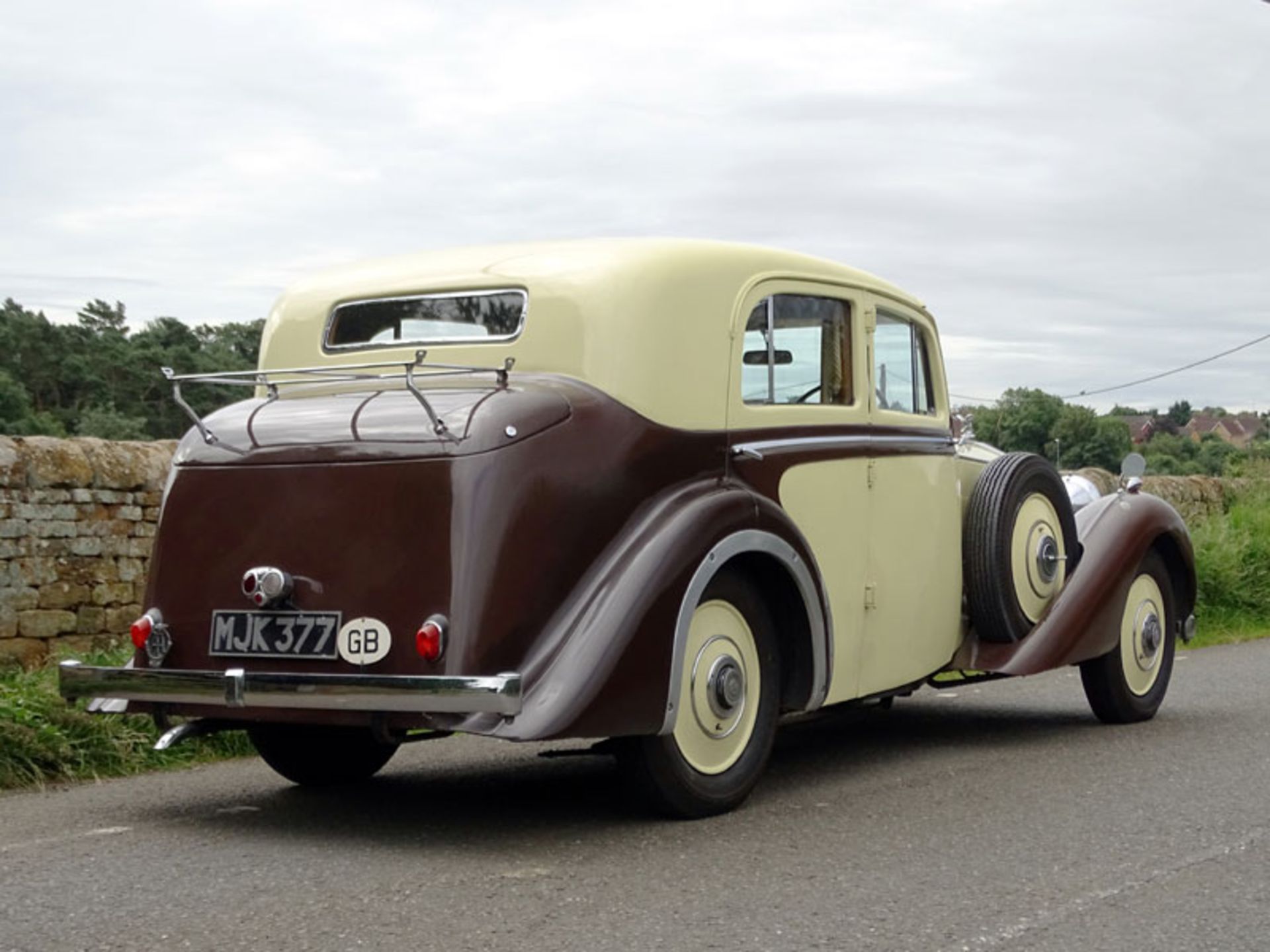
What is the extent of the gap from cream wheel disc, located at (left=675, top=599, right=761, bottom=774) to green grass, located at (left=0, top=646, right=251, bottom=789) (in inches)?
99.7

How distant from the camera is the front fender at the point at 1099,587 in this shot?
7.65 metres

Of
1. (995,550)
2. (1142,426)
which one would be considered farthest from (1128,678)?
(1142,426)

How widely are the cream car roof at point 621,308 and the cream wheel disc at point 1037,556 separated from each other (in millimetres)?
1848

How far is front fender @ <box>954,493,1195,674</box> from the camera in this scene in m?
7.65

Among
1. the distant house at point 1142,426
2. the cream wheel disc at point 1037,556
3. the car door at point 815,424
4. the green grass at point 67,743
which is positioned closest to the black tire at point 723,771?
the car door at point 815,424

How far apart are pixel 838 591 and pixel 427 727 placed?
2012mm

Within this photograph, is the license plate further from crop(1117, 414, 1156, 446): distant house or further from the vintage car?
crop(1117, 414, 1156, 446): distant house

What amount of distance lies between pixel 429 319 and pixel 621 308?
87 cm

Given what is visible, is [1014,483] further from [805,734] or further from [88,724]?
[88,724]

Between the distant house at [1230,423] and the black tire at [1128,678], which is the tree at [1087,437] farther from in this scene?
the distant house at [1230,423]

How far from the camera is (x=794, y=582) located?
632cm

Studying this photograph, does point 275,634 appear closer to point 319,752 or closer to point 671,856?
point 319,752

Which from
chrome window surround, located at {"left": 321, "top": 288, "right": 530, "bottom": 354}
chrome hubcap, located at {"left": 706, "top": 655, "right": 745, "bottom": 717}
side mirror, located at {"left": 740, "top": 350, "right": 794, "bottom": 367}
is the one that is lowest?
chrome hubcap, located at {"left": 706, "top": 655, "right": 745, "bottom": 717}

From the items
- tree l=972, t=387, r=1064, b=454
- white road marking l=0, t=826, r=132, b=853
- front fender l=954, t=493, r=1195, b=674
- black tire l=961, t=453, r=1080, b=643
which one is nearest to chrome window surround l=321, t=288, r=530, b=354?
white road marking l=0, t=826, r=132, b=853
